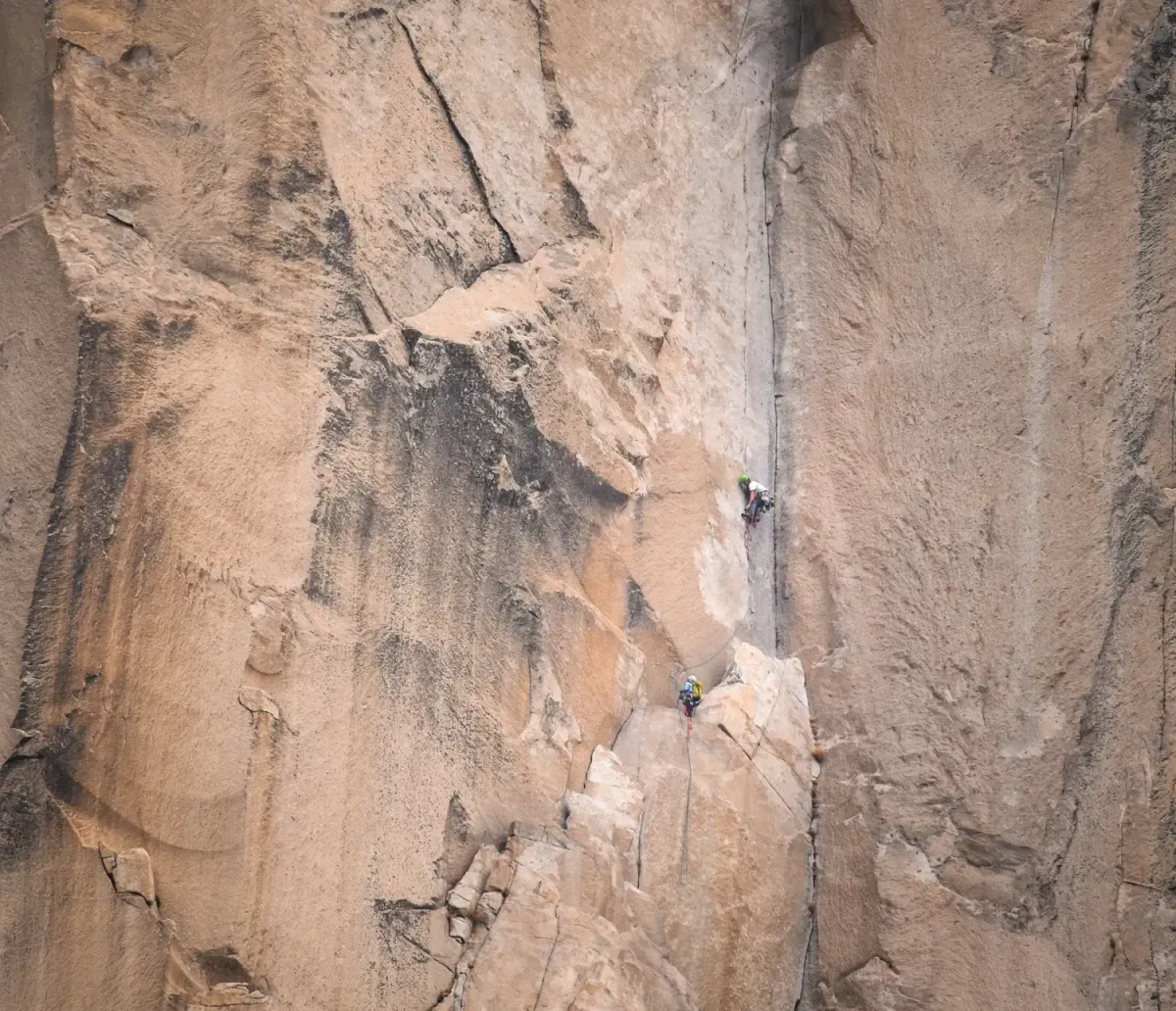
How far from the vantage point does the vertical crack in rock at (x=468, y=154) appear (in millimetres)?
4688

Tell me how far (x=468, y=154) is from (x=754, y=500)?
7.28 ft

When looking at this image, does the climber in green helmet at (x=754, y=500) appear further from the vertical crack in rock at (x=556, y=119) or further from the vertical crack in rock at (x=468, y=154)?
the vertical crack in rock at (x=468, y=154)

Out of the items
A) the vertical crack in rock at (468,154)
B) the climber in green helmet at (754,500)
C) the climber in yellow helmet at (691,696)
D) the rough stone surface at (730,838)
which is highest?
the vertical crack in rock at (468,154)

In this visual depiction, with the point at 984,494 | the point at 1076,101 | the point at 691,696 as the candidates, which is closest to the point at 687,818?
the point at 691,696

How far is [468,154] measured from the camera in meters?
4.88

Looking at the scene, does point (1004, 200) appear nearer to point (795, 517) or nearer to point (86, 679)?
point (795, 517)

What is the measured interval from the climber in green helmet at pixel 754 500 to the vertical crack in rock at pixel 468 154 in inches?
67.7

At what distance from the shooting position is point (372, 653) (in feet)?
14.3

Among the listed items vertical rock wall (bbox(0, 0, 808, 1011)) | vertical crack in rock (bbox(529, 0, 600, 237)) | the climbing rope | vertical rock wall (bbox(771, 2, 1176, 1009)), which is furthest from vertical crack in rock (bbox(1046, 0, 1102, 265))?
the climbing rope

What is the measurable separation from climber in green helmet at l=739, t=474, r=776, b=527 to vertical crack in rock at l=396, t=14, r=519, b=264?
1.72 metres

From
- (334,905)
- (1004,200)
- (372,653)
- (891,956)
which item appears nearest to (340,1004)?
(334,905)

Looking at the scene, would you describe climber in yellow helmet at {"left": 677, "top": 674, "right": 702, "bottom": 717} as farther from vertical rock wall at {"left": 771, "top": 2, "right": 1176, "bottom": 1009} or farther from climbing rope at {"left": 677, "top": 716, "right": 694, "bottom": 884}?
vertical rock wall at {"left": 771, "top": 2, "right": 1176, "bottom": 1009}

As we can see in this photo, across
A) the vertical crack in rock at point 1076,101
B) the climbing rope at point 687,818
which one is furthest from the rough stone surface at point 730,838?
the vertical crack in rock at point 1076,101

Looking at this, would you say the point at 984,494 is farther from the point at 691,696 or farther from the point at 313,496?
the point at 313,496
